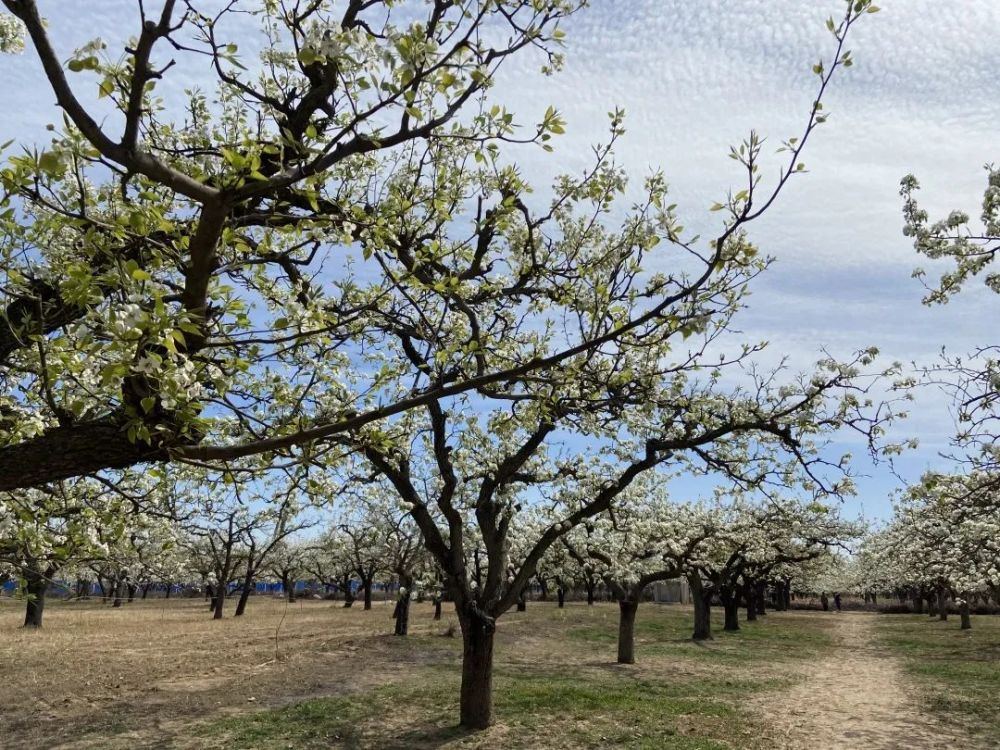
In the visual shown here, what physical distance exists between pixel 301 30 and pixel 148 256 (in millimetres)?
1981

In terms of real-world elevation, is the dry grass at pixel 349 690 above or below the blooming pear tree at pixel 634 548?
below

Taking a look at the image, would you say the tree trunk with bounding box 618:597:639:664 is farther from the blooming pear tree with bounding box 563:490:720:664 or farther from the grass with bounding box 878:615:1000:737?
the grass with bounding box 878:615:1000:737

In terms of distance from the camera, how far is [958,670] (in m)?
22.3

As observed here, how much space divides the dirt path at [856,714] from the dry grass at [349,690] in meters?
Answer: 0.94

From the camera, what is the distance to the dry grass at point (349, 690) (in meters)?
12.0

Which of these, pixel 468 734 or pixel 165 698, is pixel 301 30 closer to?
pixel 468 734

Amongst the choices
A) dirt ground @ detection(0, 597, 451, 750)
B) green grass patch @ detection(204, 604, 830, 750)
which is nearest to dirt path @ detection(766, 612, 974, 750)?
green grass patch @ detection(204, 604, 830, 750)

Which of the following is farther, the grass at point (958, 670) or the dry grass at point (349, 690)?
the grass at point (958, 670)

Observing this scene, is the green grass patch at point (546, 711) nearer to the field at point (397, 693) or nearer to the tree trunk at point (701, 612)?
the field at point (397, 693)

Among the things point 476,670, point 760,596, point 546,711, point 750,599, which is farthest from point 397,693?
point 760,596

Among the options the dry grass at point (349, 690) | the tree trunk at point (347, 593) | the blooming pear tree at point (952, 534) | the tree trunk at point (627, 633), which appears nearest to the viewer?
the blooming pear tree at point (952, 534)

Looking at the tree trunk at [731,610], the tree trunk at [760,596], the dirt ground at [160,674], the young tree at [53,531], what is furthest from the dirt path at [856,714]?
the tree trunk at [760,596]

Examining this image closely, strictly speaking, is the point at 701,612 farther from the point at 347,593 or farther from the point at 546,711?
the point at 347,593

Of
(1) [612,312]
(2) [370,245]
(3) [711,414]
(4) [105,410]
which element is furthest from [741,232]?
(4) [105,410]
